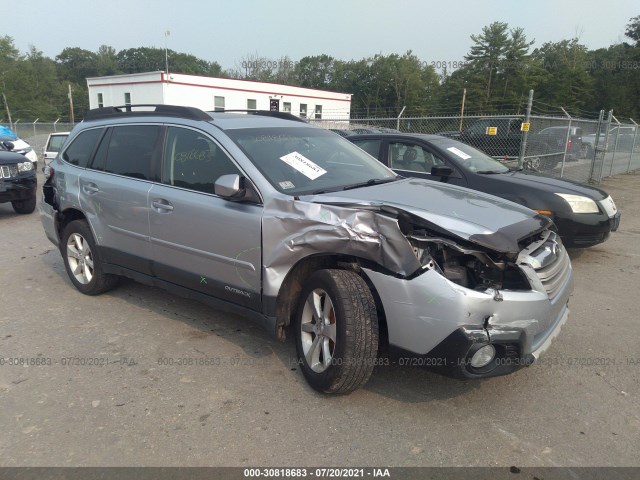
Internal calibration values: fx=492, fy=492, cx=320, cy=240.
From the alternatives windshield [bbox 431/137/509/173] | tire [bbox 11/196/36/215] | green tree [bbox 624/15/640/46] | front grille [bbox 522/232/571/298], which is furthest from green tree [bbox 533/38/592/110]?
front grille [bbox 522/232/571/298]

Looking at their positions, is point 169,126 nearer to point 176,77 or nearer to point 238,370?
point 238,370

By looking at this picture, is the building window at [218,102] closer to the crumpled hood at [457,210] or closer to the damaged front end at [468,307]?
the crumpled hood at [457,210]

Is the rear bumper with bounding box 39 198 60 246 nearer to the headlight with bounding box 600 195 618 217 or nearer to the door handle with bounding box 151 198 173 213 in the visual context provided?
the door handle with bounding box 151 198 173 213

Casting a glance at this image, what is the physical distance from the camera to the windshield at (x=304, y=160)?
3.56 meters

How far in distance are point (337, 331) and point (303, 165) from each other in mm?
1391

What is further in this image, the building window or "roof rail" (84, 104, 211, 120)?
the building window

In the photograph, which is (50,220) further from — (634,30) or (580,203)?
(634,30)

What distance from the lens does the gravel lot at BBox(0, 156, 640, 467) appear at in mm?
2641

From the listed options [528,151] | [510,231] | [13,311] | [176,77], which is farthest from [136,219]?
[176,77]

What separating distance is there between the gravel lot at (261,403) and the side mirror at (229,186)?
1245mm

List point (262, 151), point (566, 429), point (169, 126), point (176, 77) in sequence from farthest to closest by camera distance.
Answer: point (176, 77) < point (169, 126) < point (262, 151) < point (566, 429)

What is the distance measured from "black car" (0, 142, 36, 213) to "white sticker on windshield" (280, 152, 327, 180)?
23.8 ft

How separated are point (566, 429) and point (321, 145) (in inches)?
107

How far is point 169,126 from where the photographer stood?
4.14m
